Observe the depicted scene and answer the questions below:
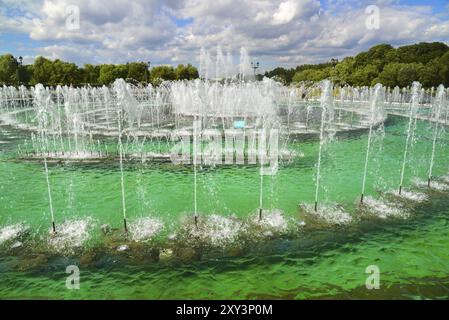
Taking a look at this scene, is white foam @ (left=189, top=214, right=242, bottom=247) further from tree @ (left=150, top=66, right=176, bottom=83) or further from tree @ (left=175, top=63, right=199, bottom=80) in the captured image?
tree @ (left=175, top=63, right=199, bottom=80)

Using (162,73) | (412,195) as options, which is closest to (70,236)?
(412,195)

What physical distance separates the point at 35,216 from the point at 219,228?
6640 mm

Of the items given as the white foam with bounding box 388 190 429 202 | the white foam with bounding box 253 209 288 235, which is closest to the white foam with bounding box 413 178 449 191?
the white foam with bounding box 388 190 429 202

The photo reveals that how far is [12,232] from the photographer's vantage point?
11008mm

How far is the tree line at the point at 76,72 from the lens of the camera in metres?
74.1

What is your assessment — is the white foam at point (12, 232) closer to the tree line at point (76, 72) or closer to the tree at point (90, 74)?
the tree line at point (76, 72)

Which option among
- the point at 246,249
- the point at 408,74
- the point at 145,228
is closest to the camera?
the point at 246,249

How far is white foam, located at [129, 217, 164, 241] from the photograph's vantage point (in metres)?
10.6

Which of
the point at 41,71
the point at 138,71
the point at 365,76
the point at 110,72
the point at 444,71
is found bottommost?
the point at 365,76

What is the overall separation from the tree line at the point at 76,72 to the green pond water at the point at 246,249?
65.1 meters

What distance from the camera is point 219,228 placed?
36.6ft

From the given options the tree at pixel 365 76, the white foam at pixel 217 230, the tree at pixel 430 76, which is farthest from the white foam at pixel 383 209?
the tree at pixel 365 76

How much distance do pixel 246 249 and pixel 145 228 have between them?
3.43 metres

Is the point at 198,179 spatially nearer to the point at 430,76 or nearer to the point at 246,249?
the point at 246,249
